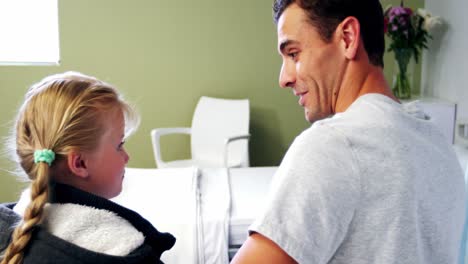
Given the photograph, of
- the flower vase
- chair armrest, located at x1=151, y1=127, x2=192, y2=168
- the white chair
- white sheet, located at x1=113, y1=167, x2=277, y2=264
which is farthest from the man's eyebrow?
the flower vase

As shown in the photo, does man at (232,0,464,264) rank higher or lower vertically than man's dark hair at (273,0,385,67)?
lower

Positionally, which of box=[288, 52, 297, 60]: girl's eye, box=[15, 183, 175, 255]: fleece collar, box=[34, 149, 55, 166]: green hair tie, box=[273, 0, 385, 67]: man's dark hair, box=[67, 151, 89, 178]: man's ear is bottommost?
box=[15, 183, 175, 255]: fleece collar

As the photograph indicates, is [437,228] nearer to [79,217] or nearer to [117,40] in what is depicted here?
[79,217]

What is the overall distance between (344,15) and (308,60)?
0.09m

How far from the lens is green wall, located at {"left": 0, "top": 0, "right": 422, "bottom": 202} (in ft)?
11.9

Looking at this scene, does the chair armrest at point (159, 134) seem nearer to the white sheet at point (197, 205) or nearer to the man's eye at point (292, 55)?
the white sheet at point (197, 205)

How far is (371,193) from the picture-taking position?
2.13 ft

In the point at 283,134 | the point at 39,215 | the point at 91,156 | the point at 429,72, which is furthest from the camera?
the point at 283,134

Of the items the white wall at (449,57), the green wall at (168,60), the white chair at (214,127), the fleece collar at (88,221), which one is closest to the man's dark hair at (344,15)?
the fleece collar at (88,221)

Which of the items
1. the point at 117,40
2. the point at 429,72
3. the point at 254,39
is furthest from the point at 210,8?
the point at 429,72

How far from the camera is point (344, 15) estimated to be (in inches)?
31.2

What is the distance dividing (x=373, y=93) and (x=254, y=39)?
299 cm

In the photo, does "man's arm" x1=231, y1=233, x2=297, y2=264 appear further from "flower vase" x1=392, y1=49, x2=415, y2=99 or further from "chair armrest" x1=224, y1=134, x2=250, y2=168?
"flower vase" x1=392, y1=49, x2=415, y2=99

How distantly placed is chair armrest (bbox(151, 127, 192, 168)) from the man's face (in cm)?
245
